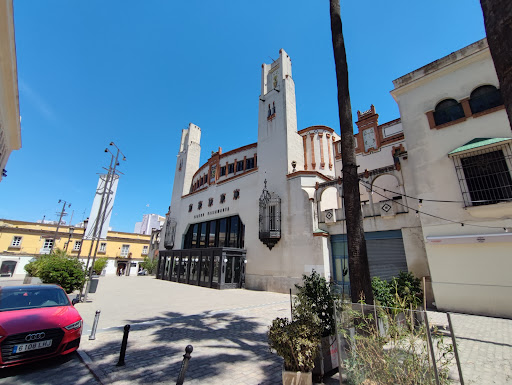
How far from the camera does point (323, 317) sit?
16.2 ft

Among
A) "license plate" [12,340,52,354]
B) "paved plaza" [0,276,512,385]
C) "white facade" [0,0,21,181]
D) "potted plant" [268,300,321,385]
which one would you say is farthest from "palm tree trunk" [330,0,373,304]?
"white facade" [0,0,21,181]

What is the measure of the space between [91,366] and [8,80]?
7.72 meters

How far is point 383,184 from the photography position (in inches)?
656

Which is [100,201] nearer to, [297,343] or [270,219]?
[270,219]

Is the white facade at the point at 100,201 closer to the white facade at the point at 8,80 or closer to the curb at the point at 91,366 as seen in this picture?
the white facade at the point at 8,80

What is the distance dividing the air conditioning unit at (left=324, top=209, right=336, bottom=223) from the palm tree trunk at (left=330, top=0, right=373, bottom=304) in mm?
11319

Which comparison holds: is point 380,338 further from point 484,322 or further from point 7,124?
point 7,124

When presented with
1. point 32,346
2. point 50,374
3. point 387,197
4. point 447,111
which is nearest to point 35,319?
point 32,346

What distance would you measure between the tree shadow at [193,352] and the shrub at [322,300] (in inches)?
53.0

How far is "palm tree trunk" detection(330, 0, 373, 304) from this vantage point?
5.19m

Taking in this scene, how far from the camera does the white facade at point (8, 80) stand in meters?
5.16

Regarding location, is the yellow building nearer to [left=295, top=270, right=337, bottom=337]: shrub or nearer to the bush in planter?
[left=295, top=270, right=337, bottom=337]: shrub

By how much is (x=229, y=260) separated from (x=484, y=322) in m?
16.5

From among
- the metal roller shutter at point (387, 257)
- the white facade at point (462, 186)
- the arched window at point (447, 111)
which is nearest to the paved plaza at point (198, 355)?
the white facade at point (462, 186)
